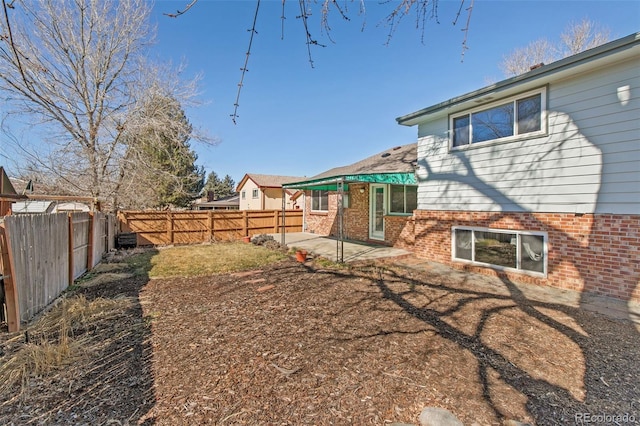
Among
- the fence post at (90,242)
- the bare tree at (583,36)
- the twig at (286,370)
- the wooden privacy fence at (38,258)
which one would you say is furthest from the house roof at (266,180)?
the twig at (286,370)

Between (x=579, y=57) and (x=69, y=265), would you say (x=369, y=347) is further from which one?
(x=69, y=265)

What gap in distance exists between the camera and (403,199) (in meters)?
9.70

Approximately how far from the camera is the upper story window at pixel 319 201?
14.3 metres

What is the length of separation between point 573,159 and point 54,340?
28.5ft

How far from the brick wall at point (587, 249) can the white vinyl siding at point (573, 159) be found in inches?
7.7

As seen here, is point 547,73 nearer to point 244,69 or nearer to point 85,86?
point 244,69

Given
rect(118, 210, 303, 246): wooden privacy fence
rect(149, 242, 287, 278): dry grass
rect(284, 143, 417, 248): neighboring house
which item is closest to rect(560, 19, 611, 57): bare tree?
rect(284, 143, 417, 248): neighboring house

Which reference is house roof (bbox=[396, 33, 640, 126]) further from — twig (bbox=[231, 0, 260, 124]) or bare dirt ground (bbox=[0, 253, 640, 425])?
twig (bbox=[231, 0, 260, 124])

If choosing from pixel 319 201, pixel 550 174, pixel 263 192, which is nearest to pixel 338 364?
pixel 550 174

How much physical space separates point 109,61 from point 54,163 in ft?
16.0

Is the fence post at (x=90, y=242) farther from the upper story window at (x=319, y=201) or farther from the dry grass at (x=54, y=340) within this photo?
the upper story window at (x=319, y=201)

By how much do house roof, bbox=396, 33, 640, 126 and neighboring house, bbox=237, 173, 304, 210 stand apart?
54.7 feet

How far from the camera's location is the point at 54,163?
12.0 m

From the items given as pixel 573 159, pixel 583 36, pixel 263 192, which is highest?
pixel 583 36
